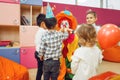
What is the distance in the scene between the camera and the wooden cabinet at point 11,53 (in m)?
3.22

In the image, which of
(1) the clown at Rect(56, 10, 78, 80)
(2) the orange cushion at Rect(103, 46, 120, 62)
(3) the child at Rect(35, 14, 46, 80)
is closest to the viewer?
(3) the child at Rect(35, 14, 46, 80)

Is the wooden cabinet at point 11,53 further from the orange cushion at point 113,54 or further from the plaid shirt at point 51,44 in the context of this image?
the orange cushion at point 113,54

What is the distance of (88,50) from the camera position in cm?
164

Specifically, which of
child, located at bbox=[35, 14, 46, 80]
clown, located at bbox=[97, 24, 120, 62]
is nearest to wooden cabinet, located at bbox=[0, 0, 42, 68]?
child, located at bbox=[35, 14, 46, 80]

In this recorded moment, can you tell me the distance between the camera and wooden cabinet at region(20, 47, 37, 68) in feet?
11.1

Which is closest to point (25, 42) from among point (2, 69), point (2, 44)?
point (2, 44)

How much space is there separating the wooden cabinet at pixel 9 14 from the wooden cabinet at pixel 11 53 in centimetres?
45

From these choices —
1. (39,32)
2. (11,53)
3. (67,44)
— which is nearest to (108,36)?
(67,44)

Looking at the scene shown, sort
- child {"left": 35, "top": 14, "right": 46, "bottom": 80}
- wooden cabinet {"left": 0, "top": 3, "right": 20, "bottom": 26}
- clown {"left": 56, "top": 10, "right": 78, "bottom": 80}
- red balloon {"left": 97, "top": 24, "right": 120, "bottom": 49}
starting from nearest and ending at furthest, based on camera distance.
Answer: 1. child {"left": 35, "top": 14, "right": 46, "bottom": 80}
2. clown {"left": 56, "top": 10, "right": 78, "bottom": 80}
3. red balloon {"left": 97, "top": 24, "right": 120, "bottom": 49}
4. wooden cabinet {"left": 0, "top": 3, "right": 20, "bottom": 26}

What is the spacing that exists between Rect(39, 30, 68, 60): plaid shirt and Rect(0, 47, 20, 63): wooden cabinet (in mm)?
1361

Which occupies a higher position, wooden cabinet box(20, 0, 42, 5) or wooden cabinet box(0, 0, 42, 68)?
wooden cabinet box(20, 0, 42, 5)

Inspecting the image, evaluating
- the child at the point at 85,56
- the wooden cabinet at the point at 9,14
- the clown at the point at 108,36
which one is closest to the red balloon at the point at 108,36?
the clown at the point at 108,36

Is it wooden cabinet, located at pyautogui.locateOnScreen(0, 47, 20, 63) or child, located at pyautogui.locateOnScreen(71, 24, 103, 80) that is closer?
child, located at pyautogui.locateOnScreen(71, 24, 103, 80)

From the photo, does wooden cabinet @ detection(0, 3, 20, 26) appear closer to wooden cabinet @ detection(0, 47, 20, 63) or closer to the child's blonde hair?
wooden cabinet @ detection(0, 47, 20, 63)
